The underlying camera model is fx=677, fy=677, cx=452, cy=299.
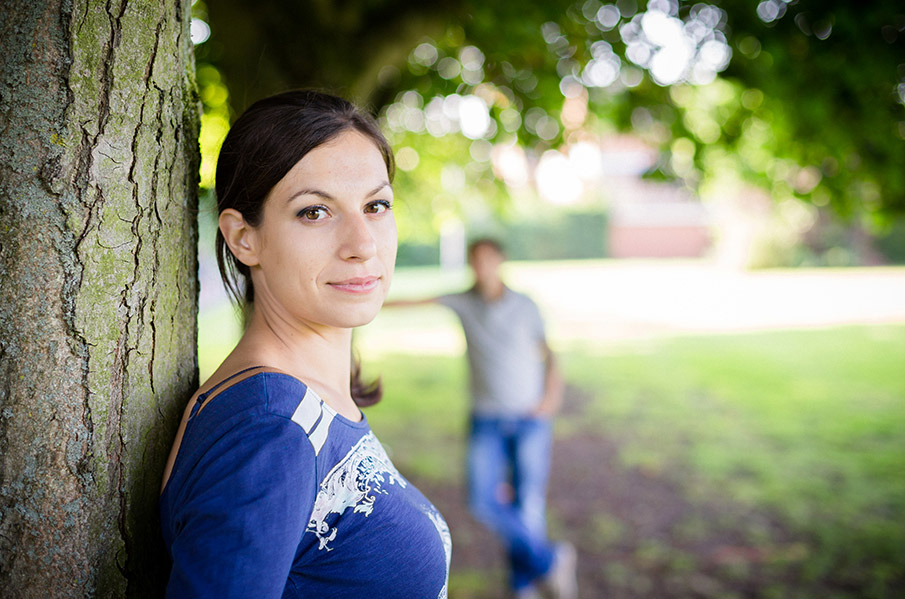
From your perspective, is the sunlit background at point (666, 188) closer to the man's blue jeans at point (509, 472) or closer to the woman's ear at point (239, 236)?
the woman's ear at point (239, 236)

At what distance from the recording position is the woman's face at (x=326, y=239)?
4.39 ft

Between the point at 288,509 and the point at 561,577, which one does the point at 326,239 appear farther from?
the point at 561,577

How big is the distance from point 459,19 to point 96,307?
13.1 feet

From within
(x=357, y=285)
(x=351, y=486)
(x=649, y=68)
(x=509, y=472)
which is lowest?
(x=509, y=472)

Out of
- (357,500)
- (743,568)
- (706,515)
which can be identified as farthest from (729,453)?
(357,500)

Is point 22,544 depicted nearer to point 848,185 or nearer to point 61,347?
point 61,347

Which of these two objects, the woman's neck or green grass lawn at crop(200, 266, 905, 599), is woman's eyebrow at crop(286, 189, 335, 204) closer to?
the woman's neck

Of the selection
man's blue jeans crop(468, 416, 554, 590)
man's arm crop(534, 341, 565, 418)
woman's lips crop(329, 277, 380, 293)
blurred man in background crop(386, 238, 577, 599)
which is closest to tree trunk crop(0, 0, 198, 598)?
woman's lips crop(329, 277, 380, 293)

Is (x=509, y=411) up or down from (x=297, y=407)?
down

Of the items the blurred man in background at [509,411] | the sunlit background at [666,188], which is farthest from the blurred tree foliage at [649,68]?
the blurred man in background at [509,411]

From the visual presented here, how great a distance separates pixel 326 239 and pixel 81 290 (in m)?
0.44

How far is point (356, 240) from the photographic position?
4.43ft

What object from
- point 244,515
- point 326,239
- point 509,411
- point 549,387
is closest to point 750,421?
point 549,387

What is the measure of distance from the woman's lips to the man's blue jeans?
10.8 feet
